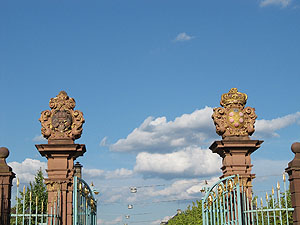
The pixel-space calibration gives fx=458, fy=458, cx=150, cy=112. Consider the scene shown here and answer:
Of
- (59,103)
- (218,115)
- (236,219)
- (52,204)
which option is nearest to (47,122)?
(59,103)

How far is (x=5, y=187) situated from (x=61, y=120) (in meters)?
3.39

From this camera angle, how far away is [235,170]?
13023mm

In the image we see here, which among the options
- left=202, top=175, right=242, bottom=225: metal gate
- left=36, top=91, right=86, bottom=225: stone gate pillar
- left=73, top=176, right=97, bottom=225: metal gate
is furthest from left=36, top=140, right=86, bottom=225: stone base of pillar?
left=202, top=175, right=242, bottom=225: metal gate

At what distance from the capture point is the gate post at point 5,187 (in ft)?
33.1

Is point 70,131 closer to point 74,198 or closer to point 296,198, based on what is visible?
point 74,198

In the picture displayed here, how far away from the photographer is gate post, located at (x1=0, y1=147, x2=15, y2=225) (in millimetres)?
10086

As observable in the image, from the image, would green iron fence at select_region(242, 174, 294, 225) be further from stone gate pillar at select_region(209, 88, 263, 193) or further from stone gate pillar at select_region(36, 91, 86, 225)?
stone gate pillar at select_region(36, 91, 86, 225)

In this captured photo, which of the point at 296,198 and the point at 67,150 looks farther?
the point at 67,150

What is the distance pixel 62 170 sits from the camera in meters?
12.9

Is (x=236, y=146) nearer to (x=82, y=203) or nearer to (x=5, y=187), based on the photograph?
(x=82, y=203)

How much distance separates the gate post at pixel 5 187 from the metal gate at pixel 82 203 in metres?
2.06

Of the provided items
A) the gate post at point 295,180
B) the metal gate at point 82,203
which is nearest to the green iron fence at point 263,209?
the gate post at point 295,180

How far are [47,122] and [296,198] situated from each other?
7.20 meters

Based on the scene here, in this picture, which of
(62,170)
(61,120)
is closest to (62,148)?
(62,170)
